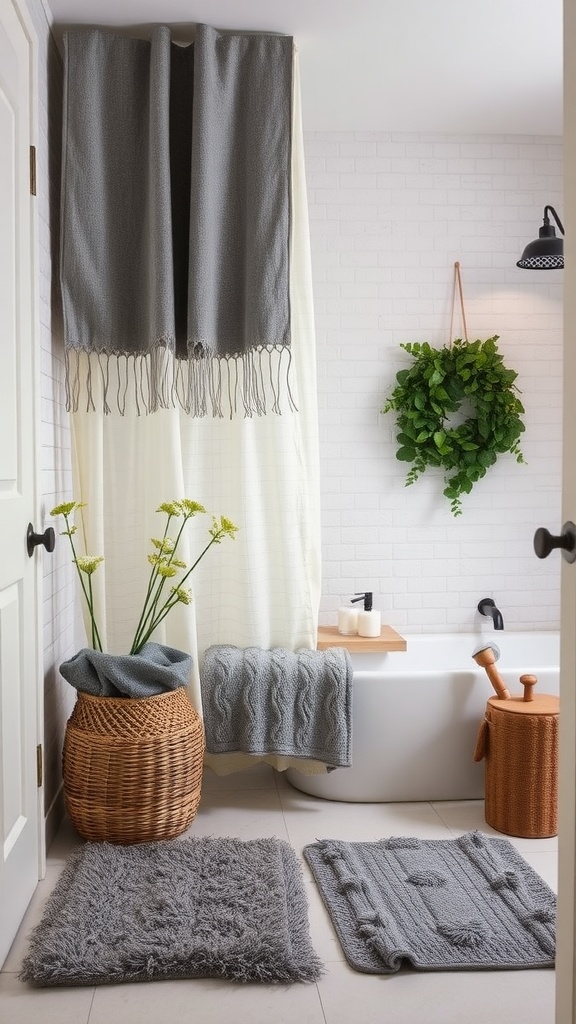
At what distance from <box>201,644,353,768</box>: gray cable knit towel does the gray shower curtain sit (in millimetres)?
867

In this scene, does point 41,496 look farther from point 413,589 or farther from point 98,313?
point 413,589

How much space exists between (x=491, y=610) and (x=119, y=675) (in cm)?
176

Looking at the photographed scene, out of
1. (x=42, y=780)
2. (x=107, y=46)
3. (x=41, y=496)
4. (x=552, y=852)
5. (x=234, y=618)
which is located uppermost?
(x=107, y=46)

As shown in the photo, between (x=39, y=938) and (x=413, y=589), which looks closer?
(x=39, y=938)

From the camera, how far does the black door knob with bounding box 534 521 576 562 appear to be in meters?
1.40

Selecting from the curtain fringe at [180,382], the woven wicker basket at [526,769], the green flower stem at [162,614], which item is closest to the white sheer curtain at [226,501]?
the curtain fringe at [180,382]

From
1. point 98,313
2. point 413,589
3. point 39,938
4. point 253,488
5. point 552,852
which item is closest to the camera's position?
point 39,938

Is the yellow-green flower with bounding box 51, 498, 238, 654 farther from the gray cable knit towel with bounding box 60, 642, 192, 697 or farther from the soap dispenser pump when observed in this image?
the soap dispenser pump

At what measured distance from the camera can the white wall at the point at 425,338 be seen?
3768 millimetres

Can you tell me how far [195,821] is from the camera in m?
2.92

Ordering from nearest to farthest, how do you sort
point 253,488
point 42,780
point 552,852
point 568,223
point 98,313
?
1. point 568,223
2. point 42,780
3. point 552,852
4. point 98,313
5. point 253,488

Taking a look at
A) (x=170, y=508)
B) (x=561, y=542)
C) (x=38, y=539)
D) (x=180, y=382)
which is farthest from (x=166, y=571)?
(x=561, y=542)

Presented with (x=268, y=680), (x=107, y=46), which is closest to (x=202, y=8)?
(x=107, y=46)

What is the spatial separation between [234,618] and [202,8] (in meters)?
1.98
